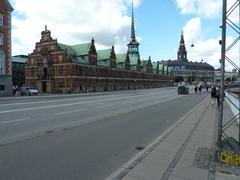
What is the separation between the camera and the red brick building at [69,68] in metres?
77.5

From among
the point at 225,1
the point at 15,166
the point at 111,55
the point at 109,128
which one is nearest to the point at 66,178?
the point at 15,166

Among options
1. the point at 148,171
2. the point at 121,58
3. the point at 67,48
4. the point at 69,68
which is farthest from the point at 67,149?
the point at 121,58

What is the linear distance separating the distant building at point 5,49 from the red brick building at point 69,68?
27.0m

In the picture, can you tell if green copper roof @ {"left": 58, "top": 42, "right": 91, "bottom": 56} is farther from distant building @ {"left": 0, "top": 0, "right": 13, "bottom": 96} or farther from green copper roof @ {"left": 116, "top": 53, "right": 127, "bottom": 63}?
distant building @ {"left": 0, "top": 0, "right": 13, "bottom": 96}

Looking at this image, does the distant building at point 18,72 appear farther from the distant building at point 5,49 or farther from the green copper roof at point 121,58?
the distant building at point 5,49

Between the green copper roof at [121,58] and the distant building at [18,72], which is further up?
the green copper roof at [121,58]

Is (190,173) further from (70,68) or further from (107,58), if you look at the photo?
(107,58)

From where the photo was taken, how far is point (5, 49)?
49312 millimetres

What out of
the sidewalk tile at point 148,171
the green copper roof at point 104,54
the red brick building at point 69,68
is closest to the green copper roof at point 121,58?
the red brick building at point 69,68

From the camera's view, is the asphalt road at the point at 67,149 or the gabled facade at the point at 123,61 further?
the gabled facade at the point at 123,61

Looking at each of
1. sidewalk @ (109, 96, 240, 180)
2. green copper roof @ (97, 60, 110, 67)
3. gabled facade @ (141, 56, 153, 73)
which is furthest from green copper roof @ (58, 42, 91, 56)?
sidewalk @ (109, 96, 240, 180)

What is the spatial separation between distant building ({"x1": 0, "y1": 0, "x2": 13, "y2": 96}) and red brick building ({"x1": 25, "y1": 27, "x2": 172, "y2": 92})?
2697 centimetres

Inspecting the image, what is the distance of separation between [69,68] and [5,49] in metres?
27.9

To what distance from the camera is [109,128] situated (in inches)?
490
